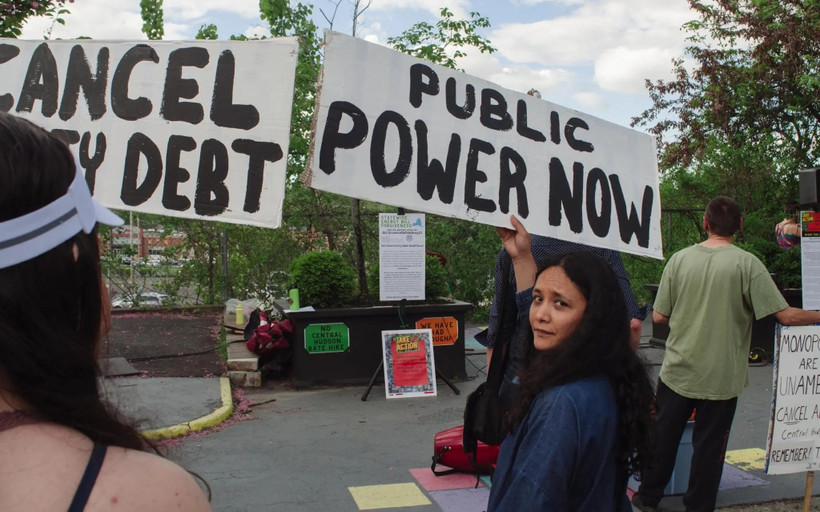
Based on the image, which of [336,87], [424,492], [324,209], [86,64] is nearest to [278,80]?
[336,87]

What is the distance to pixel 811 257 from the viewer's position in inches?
201

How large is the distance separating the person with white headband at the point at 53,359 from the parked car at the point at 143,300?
13.8m

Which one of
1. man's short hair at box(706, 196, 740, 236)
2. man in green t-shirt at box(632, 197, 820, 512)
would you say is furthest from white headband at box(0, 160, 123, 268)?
man's short hair at box(706, 196, 740, 236)

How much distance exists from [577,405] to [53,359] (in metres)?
1.42

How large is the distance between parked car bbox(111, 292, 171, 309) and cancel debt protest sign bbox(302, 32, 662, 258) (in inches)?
472

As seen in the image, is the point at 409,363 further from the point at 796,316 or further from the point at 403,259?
the point at 796,316

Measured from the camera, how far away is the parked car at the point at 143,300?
14.1 metres

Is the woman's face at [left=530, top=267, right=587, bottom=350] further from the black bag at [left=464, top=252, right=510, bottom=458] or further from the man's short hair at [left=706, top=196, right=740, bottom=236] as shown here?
the man's short hair at [left=706, top=196, right=740, bottom=236]

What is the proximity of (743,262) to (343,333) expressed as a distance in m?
5.32

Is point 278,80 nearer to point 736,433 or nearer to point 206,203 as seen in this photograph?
point 206,203

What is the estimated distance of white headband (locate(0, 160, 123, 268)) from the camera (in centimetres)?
95

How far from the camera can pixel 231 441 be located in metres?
6.80

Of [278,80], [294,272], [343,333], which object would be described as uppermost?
[278,80]

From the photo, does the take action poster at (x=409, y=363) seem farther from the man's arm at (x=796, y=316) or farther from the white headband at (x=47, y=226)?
the white headband at (x=47, y=226)
